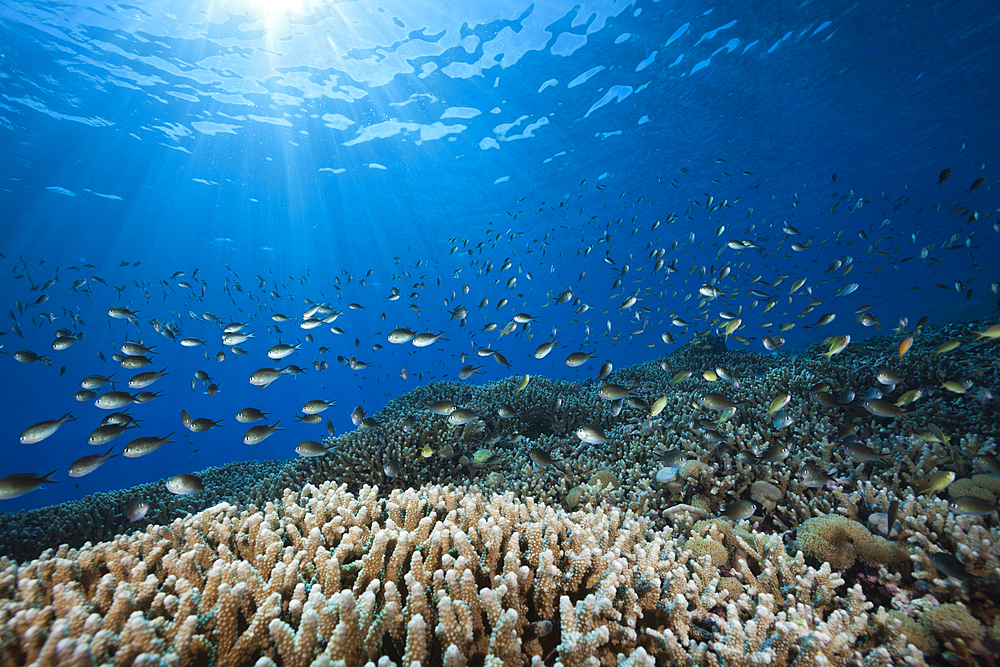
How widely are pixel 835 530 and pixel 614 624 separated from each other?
2.59 m

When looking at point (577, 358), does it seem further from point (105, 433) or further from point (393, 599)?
point (105, 433)

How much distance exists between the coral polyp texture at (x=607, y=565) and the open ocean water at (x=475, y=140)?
194cm

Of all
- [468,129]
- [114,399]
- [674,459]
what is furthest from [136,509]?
[468,129]

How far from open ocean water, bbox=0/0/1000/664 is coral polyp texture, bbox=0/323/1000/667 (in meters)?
1.94

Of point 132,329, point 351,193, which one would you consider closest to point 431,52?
point 351,193

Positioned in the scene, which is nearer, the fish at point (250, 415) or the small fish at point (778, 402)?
the small fish at point (778, 402)

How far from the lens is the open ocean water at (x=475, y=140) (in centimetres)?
1287

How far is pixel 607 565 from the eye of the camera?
2684 millimetres

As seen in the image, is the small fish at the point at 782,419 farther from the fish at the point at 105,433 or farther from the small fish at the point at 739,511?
the fish at the point at 105,433

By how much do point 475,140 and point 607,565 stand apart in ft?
90.6

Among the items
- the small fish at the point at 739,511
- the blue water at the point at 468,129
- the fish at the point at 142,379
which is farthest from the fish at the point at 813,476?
the fish at the point at 142,379

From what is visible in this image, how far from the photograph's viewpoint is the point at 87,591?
2777 mm

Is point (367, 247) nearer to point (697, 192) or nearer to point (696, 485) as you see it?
point (697, 192)

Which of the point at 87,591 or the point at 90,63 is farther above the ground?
the point at 90,63
